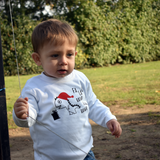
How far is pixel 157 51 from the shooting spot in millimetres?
16453

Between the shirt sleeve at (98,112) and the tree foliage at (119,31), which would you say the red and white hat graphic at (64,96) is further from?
the tree foliage at (119,31)

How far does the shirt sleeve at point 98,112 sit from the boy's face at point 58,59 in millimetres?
290

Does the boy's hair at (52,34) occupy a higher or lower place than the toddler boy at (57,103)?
higher

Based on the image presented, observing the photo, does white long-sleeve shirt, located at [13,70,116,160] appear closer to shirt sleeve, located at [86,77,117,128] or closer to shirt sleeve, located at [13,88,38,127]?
shirt sleeve, located at [13,88,38,127]

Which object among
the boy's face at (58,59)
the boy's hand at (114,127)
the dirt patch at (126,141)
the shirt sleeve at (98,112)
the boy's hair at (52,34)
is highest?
the boy's hair at (52,34)

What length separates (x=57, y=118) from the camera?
142 cm

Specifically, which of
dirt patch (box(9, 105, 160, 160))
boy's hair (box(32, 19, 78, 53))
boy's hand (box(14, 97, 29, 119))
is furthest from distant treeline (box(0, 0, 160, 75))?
boy's hand (box(14, 97, 29, 119))

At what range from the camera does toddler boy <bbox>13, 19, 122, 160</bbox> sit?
141 cm

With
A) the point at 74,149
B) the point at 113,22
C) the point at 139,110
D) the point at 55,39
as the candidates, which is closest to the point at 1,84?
the point at 55,39

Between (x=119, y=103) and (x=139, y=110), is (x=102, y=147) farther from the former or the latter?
(x=119, y=103)

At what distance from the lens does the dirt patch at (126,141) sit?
8.89ft

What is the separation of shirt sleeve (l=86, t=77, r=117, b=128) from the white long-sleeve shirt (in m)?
0.14

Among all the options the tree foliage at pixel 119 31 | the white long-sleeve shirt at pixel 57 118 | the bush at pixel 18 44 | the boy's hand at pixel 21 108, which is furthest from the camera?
the tree foliage at pixel 119 31

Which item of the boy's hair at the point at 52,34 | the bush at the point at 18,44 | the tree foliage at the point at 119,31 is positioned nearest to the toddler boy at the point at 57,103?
the boy's hair at the point at 52,34
